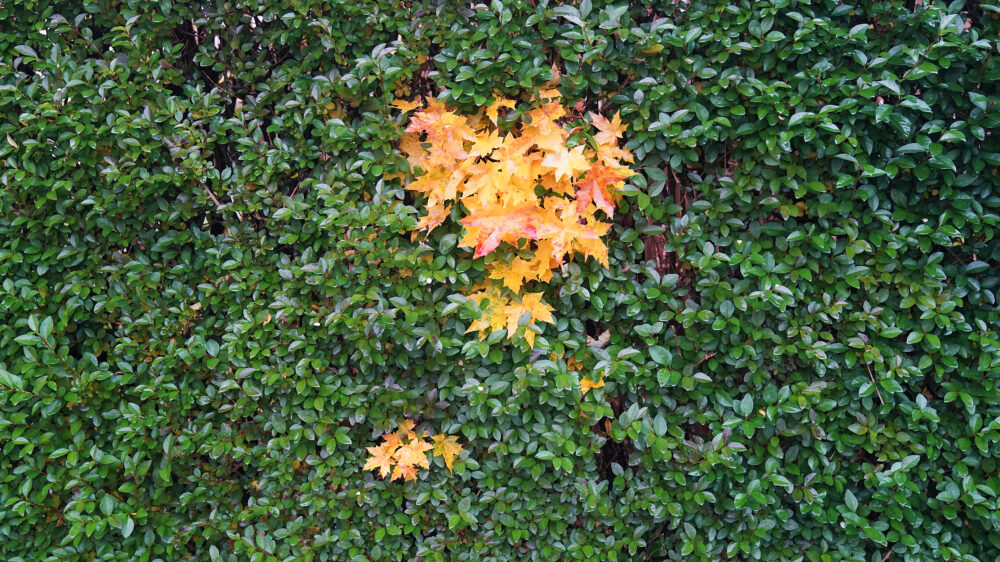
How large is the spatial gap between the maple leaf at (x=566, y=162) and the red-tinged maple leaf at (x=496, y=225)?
0.17m

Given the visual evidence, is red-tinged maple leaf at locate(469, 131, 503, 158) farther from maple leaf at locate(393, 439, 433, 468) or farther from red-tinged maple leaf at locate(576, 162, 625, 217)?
maple leaf at locate(393, 439, 433, 468)

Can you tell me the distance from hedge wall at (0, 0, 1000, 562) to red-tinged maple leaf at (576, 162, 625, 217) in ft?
0.40

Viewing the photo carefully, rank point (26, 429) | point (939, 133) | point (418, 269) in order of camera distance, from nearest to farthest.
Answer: point (939, 133) → point (418, 269) → point (26, 429)

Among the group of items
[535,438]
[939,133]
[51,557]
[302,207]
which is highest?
[939,133]

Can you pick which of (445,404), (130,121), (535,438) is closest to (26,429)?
(130,121)

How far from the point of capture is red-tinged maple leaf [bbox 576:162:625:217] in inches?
86.6

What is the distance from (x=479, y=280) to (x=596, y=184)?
0.59 meters

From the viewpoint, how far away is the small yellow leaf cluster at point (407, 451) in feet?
7.90

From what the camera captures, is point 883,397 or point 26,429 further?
point 26,429

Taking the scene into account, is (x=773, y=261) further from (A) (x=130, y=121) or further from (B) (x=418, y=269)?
(A) (x=130, y=121)

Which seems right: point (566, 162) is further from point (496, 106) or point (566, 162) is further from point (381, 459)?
point (381, 459)

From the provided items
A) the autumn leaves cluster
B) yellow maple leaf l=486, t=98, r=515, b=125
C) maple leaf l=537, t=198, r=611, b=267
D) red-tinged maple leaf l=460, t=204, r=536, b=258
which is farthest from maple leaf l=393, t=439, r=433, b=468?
yellow maple leaf l=486, t=98, r=515, b=125

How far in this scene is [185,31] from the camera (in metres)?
2.53

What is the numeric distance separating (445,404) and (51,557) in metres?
1.84
